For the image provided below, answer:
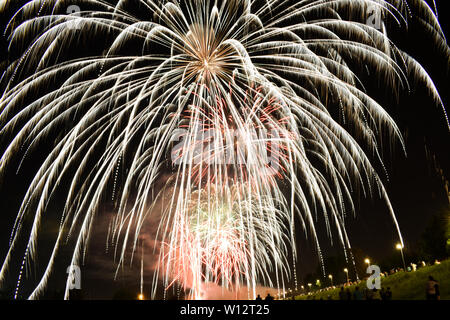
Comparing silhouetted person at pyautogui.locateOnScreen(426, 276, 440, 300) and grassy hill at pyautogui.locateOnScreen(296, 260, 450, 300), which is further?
grassy hill at pyautogui.locateOnScreen(296, 260, 450, 300)

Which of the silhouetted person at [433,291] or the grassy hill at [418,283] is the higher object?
the grassy hill at [418,283]

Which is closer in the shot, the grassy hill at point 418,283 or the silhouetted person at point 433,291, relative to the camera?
the silhouetted person at point 433,291

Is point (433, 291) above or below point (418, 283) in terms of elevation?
below

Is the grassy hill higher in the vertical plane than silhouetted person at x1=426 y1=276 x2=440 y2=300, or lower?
higher

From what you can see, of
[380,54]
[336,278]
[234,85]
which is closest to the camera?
[380,54]

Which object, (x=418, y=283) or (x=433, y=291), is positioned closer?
(x=433, y=291)
